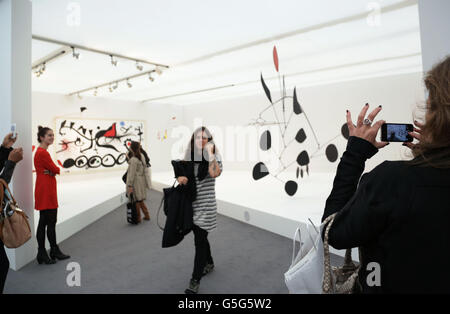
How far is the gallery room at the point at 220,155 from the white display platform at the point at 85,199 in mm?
47

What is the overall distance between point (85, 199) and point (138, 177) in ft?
6.62

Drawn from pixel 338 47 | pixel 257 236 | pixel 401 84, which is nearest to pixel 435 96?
pixel 257 236

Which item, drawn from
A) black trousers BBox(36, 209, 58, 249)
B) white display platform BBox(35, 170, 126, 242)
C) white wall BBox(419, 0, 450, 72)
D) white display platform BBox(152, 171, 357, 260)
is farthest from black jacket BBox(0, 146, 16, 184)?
white wall BBox(419, 0, 450, 72)

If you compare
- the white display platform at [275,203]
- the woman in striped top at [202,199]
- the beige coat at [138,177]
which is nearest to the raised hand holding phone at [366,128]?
the woman in striped top at [202,199]

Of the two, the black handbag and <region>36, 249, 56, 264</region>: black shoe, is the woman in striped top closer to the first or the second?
<region>36, 249, 56, 264</region>: black shoe

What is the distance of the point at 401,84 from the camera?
6.89 metres

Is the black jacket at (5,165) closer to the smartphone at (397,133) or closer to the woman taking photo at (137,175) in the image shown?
the woman taking photo at (137,175)

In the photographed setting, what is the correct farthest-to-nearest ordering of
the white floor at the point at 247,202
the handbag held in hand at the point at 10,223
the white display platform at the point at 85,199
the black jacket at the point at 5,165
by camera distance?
the white display platform at the point at 85,199 → the white floor at the point at 247,202 → the black jacket at the point at 5,165 → the handbag held in hand at the point at 10,223

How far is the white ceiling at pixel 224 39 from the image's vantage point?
3523 mm

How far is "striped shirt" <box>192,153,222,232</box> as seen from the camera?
97.3 inches

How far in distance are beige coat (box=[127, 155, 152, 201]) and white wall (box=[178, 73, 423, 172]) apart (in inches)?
179

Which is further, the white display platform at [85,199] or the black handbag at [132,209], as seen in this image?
the black handbag at [132,209]

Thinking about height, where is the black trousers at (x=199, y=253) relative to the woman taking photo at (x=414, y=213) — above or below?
below

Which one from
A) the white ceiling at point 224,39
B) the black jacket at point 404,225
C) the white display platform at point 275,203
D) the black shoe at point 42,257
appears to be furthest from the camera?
the white display platform at point 275,203
